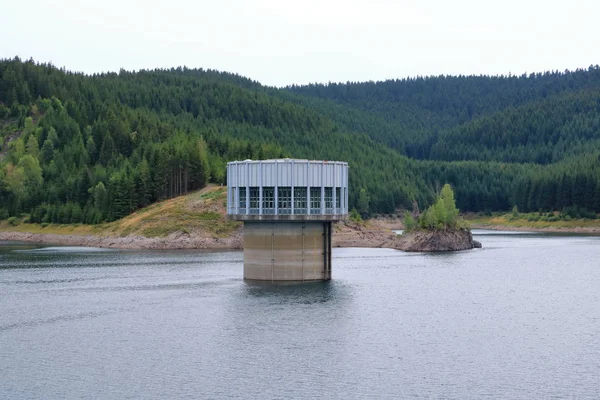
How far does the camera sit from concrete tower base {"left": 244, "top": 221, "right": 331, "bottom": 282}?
3981 inches

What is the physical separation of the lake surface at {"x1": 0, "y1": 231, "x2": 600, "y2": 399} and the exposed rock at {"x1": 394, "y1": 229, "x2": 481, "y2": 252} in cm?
4500

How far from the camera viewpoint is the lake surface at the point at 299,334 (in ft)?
186

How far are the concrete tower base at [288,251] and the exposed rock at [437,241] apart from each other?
69.4 m

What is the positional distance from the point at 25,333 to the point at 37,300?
19407mm

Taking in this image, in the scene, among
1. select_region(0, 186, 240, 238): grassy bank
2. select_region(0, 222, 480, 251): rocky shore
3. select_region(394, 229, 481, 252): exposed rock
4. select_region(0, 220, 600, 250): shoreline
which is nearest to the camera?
select_region(394, 229, 481, 252): exposed rock

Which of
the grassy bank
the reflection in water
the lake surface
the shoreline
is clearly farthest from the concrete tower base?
the shoreline

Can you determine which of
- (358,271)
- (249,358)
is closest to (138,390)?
(249,358)

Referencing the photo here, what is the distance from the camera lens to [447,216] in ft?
561

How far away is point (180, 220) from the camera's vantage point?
17650 centimetres

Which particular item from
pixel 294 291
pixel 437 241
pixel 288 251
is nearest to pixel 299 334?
pixel 294 291

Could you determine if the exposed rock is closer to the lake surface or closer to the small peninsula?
the small peninsula

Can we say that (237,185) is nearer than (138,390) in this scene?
No

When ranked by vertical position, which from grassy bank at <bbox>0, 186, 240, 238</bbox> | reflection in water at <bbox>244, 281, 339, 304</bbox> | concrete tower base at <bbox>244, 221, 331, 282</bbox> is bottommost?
reflection in water at <bbox>244, 281, 339, 304</bbox>

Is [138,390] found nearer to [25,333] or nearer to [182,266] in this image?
[25,333]
